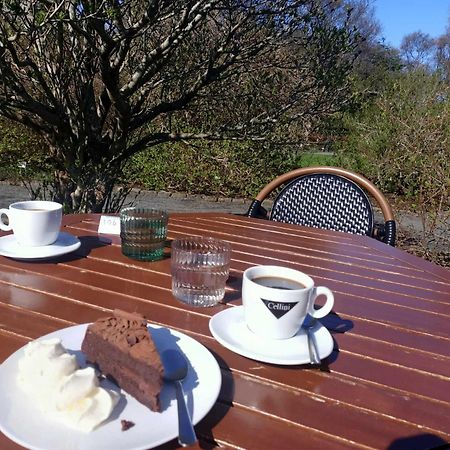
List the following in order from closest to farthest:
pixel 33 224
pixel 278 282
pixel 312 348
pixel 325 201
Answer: pixel 312 348
pixel 278 282
pixel 33 224
pixel 325 201

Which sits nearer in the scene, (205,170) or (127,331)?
(127,331)

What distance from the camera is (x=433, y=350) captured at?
0.92m

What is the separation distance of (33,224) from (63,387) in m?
0.68

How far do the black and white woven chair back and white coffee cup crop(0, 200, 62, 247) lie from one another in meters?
1.30

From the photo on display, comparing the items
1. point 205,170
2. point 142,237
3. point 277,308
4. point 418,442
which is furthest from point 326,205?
point 205,170

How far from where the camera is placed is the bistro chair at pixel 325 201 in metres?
2.20

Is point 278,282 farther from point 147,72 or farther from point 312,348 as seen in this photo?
point 147,72

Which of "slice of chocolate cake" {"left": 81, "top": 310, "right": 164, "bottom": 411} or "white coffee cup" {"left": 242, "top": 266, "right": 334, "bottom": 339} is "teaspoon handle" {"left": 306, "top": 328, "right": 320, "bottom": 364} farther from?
"slice of chocolate cake" {"left": 81, "top": 310, "right": 164, "bottom": 411}

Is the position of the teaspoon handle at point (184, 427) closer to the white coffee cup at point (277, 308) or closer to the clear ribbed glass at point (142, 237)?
the white coffee cup at point (277, 308)

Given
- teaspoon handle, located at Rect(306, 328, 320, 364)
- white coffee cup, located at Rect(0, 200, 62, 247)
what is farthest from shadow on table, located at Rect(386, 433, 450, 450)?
white coffee cup, located at Rect(0, 200, 62, 247)

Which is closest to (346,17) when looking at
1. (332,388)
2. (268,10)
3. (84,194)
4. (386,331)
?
(268,10)

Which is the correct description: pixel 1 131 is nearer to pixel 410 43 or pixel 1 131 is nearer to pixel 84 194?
pixel 84 194

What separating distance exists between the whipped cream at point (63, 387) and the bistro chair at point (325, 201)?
1.59 m

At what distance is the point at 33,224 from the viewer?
1198mm
